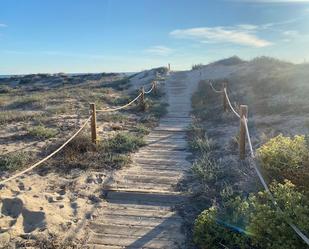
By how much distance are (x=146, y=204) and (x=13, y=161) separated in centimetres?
339

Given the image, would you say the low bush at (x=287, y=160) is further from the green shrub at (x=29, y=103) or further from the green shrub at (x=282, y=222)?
the green shrub at (x=29, y=103)

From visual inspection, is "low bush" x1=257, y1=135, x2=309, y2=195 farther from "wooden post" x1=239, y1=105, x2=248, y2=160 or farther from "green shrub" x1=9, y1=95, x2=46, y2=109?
"green shrub" x1=9, y1=95, x2=46, y2=109

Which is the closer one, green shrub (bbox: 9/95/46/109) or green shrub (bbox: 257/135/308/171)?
green shrub (bbox: 257/135/308/171)

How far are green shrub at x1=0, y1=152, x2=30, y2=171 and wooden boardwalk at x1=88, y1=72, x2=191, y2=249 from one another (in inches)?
82.9

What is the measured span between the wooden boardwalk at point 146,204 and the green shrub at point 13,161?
2.11 meters

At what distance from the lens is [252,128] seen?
39.3 ft

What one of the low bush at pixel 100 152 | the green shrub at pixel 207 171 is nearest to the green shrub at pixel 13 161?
the low bush at pixel 100 152

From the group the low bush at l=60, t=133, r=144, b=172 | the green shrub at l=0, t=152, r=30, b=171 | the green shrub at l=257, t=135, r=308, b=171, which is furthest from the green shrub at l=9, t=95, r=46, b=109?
the green shrub at l=257, t=135, r=308, b=171

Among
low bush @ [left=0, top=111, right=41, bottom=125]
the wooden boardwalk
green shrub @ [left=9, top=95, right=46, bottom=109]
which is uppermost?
green shrub @ [left=9, top=95, right=46, bottom=109]

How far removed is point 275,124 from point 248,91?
8013 millimetres

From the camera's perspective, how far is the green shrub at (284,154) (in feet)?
20.2

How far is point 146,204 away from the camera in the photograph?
7.18m

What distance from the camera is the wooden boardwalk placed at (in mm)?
5922

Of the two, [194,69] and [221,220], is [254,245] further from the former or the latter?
[194,69]
